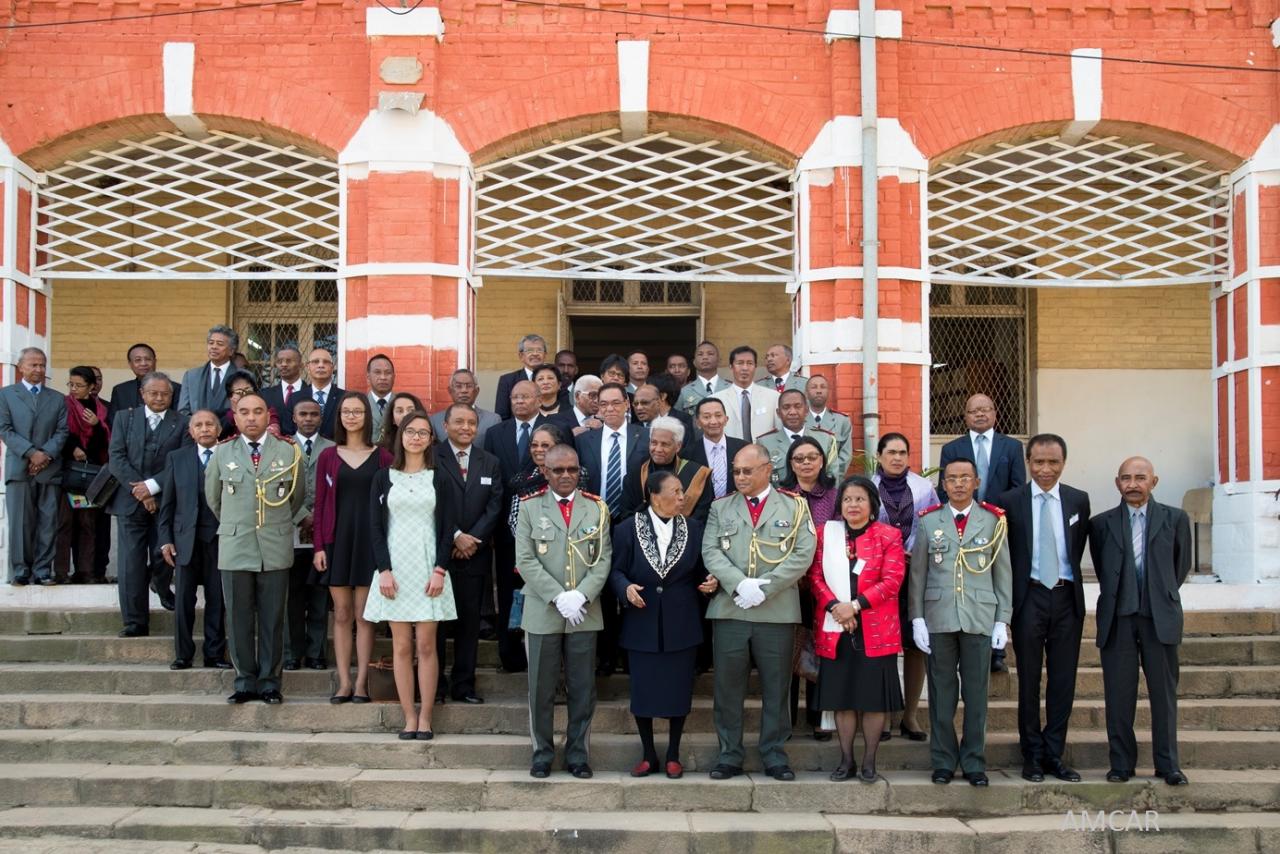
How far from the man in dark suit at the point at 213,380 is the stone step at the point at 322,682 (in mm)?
1793

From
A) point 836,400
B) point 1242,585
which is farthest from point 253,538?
point 1242,585

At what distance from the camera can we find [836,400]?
9.24m

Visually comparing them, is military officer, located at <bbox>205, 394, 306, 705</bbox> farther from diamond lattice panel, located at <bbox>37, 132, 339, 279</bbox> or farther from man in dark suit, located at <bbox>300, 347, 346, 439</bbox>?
diamond lattice panel, located at <bbox>37, 132, 339, 279</bbox>

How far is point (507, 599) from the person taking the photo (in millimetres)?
7820

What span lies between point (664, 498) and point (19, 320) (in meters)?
5.62

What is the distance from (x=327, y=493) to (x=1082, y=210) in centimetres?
773

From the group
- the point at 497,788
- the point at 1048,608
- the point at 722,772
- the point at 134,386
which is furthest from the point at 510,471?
the point at 1048,608

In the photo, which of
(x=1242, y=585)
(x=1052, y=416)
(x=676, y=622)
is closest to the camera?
(x=676, y=622)

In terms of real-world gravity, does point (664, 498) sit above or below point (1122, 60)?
below

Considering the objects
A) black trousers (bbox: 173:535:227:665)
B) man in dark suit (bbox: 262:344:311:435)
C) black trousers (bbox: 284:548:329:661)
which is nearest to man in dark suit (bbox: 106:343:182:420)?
man in dark suit (bbox: 262:344:311:435)

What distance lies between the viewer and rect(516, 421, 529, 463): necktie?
8.08 meters

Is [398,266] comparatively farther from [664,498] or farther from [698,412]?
[664,498]

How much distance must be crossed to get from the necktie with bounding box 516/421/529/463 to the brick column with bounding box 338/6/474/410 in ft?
4.24

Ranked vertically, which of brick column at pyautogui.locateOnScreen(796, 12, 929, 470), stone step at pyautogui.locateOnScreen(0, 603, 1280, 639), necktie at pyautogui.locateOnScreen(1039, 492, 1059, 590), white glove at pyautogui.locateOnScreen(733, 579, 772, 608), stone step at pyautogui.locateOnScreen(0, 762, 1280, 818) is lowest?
stone step at pyautogui.locateOnScreen(0, 762, 1280, 818)
